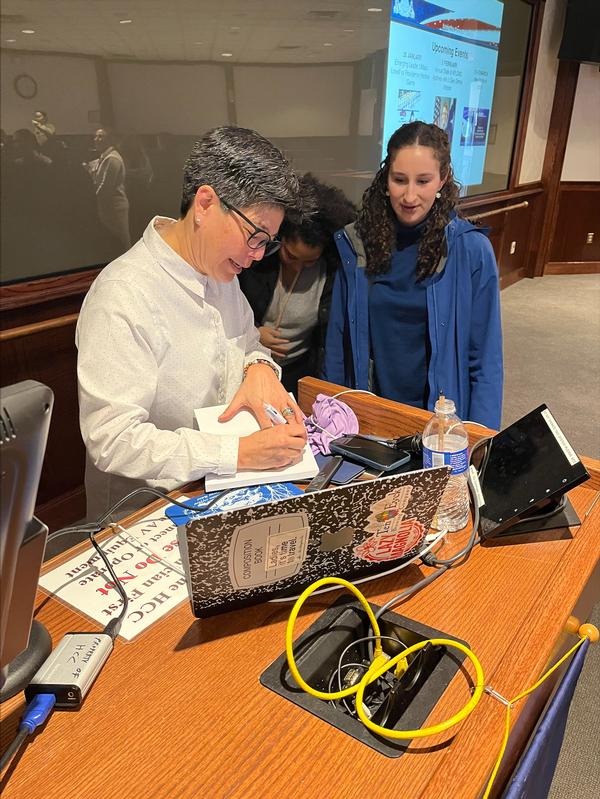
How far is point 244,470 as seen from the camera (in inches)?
44.3

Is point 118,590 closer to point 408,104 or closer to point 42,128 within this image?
point 42,128

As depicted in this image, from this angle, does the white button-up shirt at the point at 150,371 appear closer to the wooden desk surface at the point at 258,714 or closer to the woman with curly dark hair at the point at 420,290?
the wooden desk surface at the point at 258,714

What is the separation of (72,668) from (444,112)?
164 inches

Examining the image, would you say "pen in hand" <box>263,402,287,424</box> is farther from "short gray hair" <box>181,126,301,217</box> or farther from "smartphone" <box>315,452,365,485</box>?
"short gray hair" <box>181,126,301,217</box>

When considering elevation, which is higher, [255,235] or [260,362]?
[255,235]

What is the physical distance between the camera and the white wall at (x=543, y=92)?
5.45 metres

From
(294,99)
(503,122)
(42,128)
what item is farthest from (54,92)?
(503,122)

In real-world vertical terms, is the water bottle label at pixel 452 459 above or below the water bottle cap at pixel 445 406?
below

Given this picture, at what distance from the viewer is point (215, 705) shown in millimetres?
714

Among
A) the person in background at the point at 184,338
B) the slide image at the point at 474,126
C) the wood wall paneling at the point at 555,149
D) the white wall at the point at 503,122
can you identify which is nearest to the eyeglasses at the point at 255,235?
the person in background at the point at 184,338

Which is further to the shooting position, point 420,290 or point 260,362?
point 420,290

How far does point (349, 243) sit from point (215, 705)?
1484 millimetres

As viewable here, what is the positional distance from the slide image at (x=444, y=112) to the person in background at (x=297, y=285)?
227 cm

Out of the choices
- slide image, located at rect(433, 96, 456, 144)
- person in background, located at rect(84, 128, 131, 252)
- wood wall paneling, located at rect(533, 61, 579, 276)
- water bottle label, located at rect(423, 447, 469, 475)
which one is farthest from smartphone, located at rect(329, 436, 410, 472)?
wood wall paneling, located at rect(533, 61, 579, 276)
